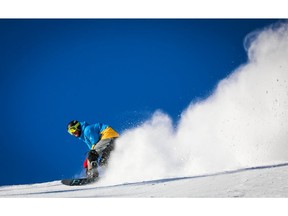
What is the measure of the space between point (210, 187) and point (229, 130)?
304 centimetres

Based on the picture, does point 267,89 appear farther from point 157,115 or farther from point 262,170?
point 262,170

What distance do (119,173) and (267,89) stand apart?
2907mm

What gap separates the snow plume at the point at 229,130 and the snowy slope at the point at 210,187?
782mm

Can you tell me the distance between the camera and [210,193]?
357 centimetres

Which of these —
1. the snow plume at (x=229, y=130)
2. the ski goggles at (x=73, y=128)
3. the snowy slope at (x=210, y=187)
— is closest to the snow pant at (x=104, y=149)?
the snow plume at (x=229, y=130)

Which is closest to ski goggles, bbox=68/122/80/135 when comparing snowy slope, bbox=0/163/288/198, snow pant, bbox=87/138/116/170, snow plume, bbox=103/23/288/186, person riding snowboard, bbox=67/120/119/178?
person riding snowboard, bbox=67/120/119/178

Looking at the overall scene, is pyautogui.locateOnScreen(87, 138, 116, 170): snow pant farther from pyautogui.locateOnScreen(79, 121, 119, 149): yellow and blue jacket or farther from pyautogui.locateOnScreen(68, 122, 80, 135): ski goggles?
pyautogui.locateOnScreen(68, 122, 80, 135): ski goggles

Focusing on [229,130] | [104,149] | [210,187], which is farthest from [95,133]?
[229,130]

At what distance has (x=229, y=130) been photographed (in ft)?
21.7

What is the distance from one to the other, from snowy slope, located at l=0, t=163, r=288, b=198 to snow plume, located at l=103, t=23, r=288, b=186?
78 cm

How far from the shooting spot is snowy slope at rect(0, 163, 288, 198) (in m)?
3.51

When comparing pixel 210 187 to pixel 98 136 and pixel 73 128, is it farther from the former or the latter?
pixel 73 128

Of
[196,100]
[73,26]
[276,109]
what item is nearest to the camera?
[73,26]

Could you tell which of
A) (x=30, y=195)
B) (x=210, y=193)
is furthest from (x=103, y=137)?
(x=210, y=193)
